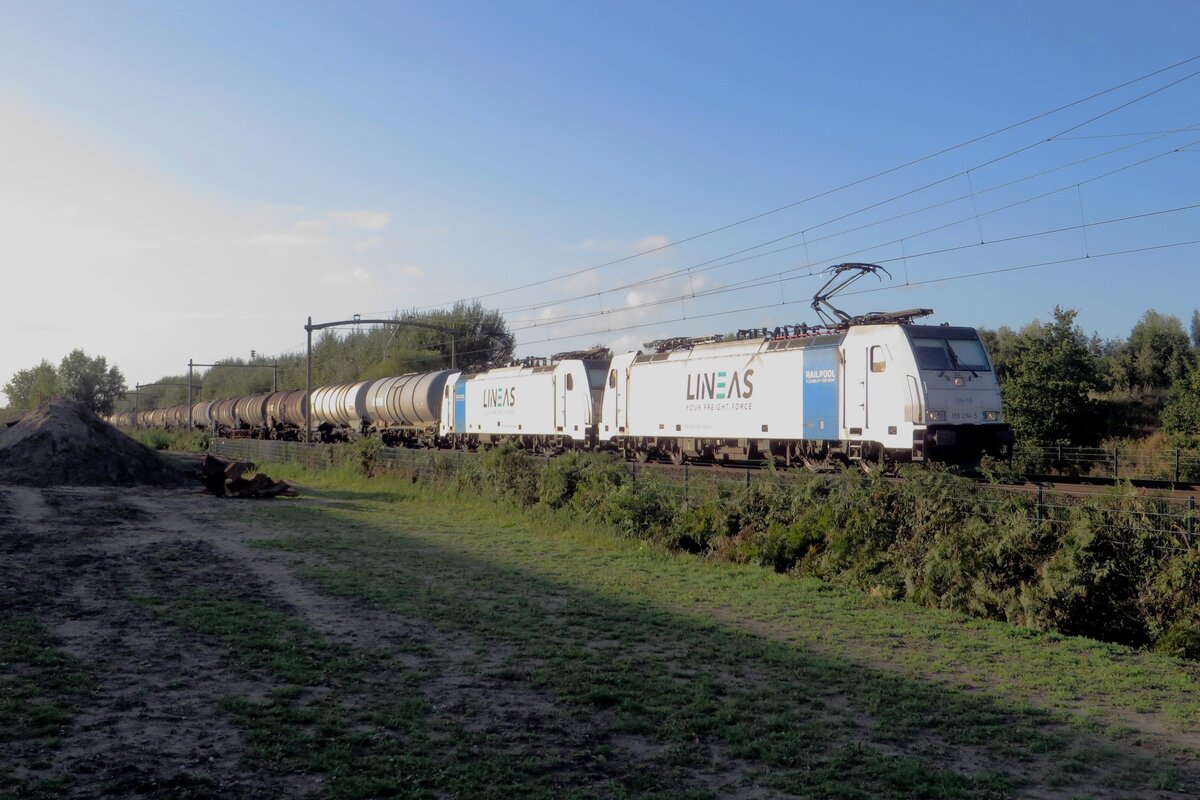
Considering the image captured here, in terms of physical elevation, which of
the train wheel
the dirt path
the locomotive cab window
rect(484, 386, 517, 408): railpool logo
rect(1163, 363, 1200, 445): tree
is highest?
the locomotive cab window

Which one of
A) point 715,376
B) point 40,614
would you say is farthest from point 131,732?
point 715,376

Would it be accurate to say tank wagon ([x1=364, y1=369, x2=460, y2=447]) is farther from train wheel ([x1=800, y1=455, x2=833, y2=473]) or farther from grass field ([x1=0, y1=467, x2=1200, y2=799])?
grass field ([x1=0, y1=467, x2=1200, y2=799])

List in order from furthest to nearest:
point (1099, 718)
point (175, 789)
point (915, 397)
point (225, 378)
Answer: point (225, 378)
point (915, 397)
point (1099, 718)
point (175, 789)

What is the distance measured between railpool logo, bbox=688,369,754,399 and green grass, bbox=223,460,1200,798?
9.18 metres

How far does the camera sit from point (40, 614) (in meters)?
9.85

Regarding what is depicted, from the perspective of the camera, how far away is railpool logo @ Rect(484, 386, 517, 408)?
113 ft

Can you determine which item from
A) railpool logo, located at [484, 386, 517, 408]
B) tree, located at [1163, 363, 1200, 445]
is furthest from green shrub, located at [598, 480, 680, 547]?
tree, located at [1163, 363, 1200, 445]

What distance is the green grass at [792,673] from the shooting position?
5.86 meters

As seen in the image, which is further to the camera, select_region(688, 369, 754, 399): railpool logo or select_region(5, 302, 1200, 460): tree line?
select_region(5, 302, 1200, 460): tree line

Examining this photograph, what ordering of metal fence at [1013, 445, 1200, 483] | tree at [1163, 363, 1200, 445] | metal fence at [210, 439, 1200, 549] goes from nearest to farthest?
metal fence at [210, 439, 1200, 549] → metal fence at [1013, 445, 1200, 483] → tree at [1163, 363, 1200, 445]

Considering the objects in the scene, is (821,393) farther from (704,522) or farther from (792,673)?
(792,673)

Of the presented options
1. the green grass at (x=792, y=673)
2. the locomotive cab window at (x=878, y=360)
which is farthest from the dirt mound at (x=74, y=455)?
the locomotive cab window at (x=878, y=360)

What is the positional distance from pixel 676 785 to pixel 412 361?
194 feet

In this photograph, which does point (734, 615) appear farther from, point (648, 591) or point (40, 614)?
point (40, 614)
